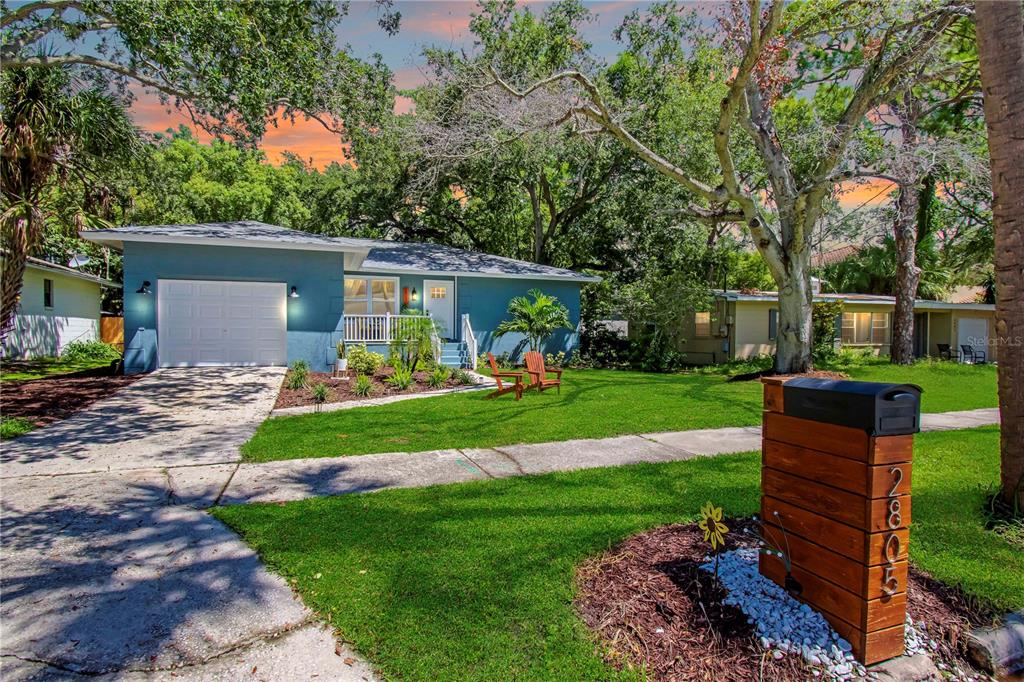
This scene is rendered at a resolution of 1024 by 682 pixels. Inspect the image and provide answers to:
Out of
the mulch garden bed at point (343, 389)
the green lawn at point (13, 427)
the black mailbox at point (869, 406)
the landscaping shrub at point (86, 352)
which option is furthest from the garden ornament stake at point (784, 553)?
the landscaping shrub at point (86, 352)

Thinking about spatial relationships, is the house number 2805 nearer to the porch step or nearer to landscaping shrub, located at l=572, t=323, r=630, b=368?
the porch step

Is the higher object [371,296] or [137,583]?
[371,296]

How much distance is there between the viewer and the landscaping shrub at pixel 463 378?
12.5 metres

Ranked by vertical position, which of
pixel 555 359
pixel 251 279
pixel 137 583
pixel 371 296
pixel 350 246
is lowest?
pixel 137 583

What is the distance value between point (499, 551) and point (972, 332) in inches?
1113

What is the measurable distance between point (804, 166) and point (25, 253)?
1845 centimetres

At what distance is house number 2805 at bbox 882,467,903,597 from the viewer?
251cm

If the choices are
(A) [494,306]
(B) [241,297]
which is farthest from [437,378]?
(A) [494,306]

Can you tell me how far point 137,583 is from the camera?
10.4ft

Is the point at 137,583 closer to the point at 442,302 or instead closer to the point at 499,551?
the point at 499,551

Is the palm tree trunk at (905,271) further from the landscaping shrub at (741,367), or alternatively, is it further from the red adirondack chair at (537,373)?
the red adirondack chair at (537,373)

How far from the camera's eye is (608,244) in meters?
23.0

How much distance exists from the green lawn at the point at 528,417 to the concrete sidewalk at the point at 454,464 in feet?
1.07

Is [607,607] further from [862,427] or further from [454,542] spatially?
[862,427]
